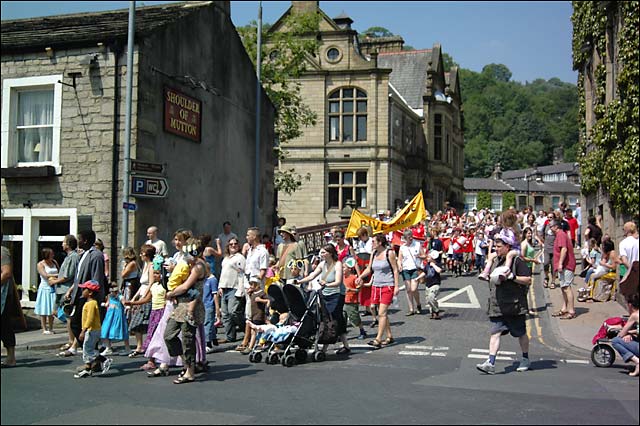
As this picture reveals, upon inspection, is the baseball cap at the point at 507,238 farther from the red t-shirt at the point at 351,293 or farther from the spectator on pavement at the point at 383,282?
the red t-shirt at the point at 351,293

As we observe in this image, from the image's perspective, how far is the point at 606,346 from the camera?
10.4 meters

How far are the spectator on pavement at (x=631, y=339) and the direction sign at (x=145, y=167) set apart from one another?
10499 millimetres

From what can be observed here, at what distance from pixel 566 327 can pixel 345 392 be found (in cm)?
738

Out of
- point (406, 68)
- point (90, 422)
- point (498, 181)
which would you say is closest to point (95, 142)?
point (90, 422)

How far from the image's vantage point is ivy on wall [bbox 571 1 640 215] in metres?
16.7

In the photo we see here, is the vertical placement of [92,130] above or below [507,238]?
above

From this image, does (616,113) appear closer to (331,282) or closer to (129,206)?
(331,282)

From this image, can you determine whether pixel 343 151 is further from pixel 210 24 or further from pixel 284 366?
pixel 284 366

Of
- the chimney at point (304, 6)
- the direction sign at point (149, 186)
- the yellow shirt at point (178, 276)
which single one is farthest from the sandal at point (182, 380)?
the chimney at point (304, 6)

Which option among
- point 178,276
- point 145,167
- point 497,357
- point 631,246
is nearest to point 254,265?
point 178,276

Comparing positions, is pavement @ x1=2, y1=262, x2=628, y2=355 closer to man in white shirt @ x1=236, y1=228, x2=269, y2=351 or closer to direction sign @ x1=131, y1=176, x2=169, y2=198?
man in white shirt @ x1=236, y1=228, x2=269, y2=351

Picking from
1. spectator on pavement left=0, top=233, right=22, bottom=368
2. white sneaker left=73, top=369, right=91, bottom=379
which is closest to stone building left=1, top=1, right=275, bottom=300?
spectator on pavement left=0, top=233, right=22, bottom=368

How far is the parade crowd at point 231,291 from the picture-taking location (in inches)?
387

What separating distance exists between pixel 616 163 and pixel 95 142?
13.0m
